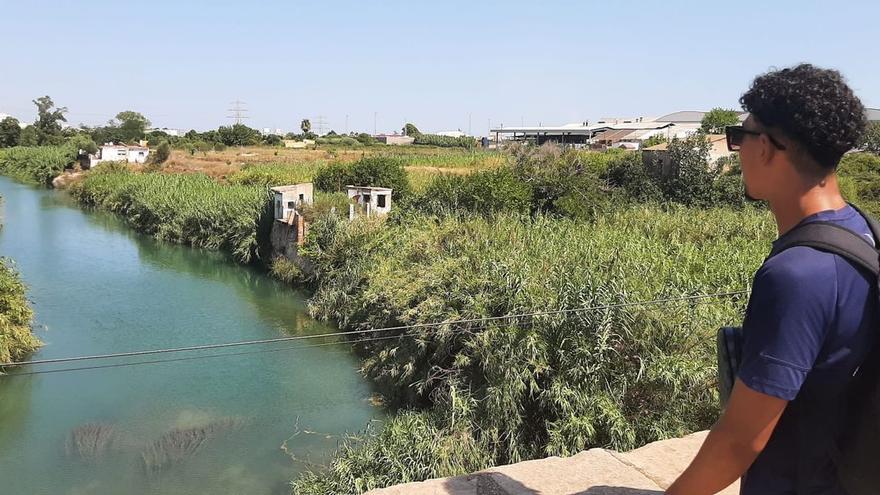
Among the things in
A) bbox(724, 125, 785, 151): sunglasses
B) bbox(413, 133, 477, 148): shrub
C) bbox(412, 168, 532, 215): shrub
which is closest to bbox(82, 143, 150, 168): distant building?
bbox(413, 133, 477, 148): shrub

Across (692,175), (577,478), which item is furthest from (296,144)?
(577,478)

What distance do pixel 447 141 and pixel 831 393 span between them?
60.4m

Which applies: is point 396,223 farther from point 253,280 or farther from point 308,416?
point 308,416

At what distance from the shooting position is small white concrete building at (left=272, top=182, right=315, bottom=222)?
15.1 m

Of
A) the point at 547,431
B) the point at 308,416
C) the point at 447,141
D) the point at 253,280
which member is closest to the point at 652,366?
the point at 547,431

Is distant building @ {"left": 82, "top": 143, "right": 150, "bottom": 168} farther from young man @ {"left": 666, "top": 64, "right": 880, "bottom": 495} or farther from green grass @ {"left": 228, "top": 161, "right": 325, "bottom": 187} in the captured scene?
young man @ {"left": 666, "top": 64, "right": 880, "bottom": 495}

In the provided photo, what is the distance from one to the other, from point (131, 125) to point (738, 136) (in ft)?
214

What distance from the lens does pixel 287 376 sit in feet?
30.5

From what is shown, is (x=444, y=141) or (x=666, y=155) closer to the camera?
(x=666, y=155)

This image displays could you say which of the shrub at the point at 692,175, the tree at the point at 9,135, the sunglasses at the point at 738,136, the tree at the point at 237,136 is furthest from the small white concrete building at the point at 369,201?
the tree at the point at 9,135

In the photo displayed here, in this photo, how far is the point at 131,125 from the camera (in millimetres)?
58344

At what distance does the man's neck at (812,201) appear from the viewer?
125 centimetres

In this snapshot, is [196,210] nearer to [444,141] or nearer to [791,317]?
[791,317]

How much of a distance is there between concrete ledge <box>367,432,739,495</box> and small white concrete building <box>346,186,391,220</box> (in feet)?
40.1
